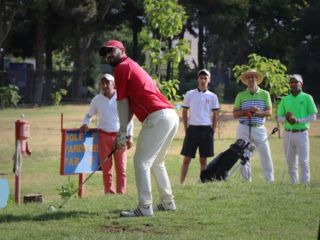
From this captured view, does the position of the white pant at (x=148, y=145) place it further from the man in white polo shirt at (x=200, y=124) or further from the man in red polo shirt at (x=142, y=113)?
the man in white polo shirt at (x=200, y=124)

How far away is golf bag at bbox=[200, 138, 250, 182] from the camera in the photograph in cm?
987

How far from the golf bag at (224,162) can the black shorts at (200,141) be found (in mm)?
879

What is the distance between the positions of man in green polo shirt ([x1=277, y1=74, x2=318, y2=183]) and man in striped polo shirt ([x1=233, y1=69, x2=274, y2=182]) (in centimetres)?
36

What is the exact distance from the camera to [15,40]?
167ft

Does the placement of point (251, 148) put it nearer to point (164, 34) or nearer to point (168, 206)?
point (168, 206)

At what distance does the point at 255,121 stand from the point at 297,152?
0.88 metres

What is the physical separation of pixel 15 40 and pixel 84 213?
150ft

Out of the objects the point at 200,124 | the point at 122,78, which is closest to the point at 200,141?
the point at 200,124

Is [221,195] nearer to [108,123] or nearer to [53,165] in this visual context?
[108,123]

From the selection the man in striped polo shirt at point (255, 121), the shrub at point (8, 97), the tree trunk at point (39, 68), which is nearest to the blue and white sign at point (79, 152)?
the man in striped polo shirt at point (255, 121)

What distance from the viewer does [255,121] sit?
400 inches

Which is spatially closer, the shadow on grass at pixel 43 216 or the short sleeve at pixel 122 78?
the short sleeve at pixel 122 78

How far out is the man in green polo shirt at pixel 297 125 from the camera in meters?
10.2

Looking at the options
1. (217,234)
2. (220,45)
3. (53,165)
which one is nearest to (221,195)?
(217,234)
